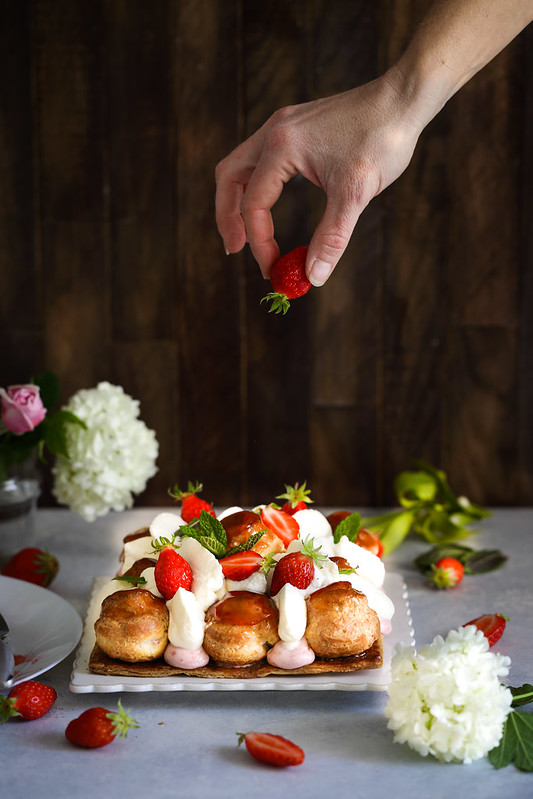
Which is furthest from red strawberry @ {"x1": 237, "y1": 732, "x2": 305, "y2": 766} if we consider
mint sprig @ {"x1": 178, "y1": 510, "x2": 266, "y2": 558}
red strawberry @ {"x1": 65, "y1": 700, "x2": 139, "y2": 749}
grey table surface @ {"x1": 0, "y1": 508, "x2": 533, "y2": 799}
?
mint sprig @ {"x1": 178, "y1": 510, "x2": 266, "y2": 558}

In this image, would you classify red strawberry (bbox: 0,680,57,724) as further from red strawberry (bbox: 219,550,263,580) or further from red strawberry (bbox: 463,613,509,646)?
red strawberry (bbox: 463,613,509,646)

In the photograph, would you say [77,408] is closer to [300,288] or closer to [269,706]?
[300,288]

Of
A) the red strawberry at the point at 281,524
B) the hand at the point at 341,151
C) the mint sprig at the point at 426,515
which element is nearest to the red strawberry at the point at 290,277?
the hand at the point at 341,151

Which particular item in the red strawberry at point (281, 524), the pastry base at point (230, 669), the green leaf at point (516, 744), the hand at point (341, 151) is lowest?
the green leaf at point (516, 744)

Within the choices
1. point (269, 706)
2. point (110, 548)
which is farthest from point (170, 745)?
point (110, 548)

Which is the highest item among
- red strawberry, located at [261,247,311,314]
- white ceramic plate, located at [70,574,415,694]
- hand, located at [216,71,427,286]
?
hand, located at [216,71,427,286]

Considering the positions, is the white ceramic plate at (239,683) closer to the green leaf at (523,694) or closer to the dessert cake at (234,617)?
the dessert cake at (234,617)
